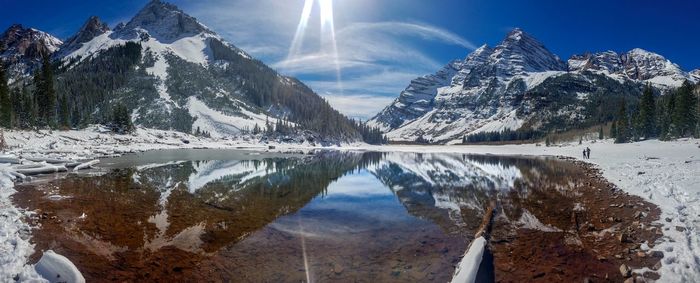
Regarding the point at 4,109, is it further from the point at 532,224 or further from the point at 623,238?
the point at 623,238

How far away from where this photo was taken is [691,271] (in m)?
9.38

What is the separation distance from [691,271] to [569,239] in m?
4.56

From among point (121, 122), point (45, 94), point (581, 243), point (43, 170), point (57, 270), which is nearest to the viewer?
point (57, 270)

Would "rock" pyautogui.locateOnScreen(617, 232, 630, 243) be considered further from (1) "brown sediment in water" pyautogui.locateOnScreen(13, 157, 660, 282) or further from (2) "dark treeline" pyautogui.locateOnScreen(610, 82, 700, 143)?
(2) "dark treeline" pyautogui.locateOnScreen(610, 82, 700, 143)

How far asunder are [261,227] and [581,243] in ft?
43.3

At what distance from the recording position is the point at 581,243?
1329 cm

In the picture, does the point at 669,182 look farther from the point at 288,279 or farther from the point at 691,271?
the point at 288,279

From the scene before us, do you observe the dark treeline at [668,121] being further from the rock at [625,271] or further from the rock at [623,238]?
the rock at [625,271]

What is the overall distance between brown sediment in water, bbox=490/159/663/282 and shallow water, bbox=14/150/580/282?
932 mm

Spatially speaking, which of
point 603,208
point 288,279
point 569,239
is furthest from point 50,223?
point 603,208

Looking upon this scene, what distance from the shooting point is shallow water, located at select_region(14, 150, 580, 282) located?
1098cm

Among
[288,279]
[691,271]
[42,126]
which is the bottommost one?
[288,279]

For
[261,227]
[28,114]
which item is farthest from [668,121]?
[28,114]

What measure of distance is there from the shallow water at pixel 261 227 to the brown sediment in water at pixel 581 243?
93cm
